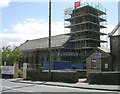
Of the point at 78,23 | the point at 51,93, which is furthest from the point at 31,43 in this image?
the point at 51,93

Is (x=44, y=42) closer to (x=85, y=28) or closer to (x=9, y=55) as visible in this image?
(x=85, y=28)

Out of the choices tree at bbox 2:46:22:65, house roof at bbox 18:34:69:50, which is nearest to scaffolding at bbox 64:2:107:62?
house roof at bbox 18:34:69:50

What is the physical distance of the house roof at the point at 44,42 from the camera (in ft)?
296

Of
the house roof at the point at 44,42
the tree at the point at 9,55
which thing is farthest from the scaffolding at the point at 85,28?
the tree at the point at 9,55

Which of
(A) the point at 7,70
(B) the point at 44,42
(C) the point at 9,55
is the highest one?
(B) the point at 44,42

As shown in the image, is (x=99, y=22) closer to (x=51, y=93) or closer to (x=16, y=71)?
(x=16, y=71)

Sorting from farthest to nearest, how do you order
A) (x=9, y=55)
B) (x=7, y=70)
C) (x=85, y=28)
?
(x=85, y=28) < (x=9, y=55) < (x=7, y=70)

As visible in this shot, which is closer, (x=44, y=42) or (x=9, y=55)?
(x=9, y=55)

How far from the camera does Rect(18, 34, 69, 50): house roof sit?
296ft

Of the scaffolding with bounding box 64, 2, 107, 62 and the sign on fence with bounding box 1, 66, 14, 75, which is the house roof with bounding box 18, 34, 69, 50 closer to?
the scaffolding with bounding box 64, 2, 107, 62

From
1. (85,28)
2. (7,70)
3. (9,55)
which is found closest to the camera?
(7,70)

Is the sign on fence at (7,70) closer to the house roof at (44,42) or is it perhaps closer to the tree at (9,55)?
the tree at (9,55)

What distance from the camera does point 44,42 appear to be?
319 feet

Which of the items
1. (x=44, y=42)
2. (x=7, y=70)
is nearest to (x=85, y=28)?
(x=44, y=42)
